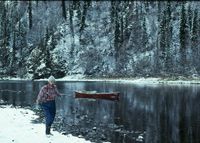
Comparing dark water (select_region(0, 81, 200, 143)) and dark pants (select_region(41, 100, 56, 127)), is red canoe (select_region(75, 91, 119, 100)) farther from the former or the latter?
Answer: dark pants (select_region(41, 100, 56, 127))

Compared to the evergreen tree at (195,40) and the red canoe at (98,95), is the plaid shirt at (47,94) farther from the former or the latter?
the evergreen tree at (195,40)

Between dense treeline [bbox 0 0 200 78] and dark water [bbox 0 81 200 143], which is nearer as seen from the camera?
dark water [bbox 0 81 200 143]

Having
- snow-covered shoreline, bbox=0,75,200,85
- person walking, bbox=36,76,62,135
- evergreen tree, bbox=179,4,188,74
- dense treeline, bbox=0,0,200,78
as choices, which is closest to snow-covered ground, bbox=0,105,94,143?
person walking, bbox=36,76,62,135

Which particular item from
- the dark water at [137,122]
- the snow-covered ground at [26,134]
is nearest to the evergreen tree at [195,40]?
the dark water at [137,122]

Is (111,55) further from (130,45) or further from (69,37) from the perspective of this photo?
(69,37)

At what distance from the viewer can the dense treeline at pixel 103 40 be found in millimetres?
123812

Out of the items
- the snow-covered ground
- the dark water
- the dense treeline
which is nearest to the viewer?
the snow-covered ground

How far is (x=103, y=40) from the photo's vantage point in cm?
13712

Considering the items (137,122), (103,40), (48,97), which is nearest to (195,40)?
(103,40)

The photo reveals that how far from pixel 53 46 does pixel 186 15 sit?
4468 cm

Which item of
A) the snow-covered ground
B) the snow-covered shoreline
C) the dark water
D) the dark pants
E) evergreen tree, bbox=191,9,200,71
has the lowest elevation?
the dark water

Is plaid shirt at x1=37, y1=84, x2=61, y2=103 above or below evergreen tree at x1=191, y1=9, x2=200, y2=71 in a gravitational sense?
below

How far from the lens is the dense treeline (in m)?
124

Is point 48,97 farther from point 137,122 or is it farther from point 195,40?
point 195,40
